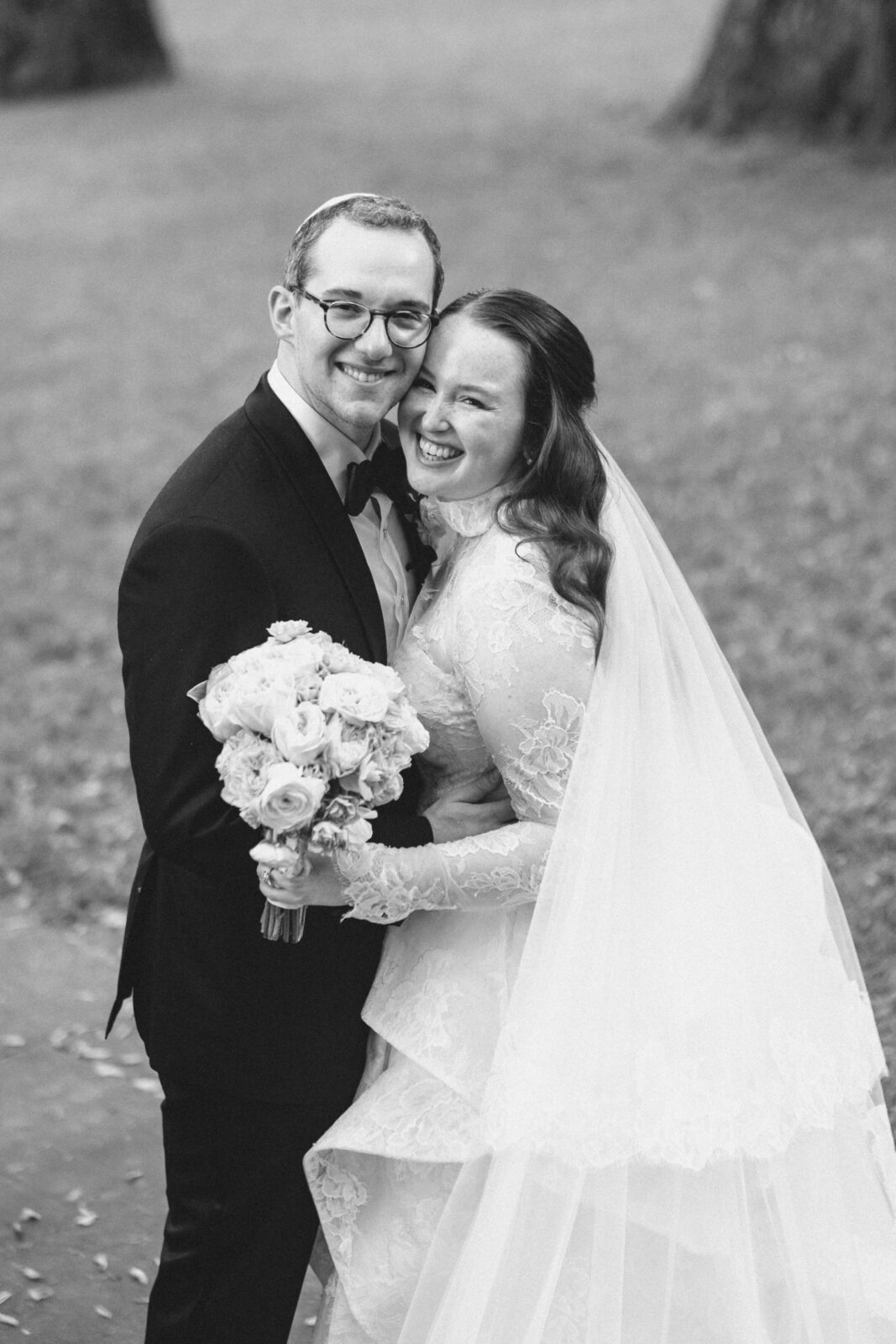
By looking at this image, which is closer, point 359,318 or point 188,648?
point 188,648

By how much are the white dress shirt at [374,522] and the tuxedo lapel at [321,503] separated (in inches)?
1.9

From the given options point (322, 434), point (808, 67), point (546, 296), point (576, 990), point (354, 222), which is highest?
point (808, 67)

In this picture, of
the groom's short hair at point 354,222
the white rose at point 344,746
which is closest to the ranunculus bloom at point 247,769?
the white rose at point 344,746

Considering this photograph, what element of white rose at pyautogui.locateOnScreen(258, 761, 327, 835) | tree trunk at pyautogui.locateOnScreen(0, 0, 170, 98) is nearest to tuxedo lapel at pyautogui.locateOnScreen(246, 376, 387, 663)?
white rose at pyautogui.locateOnScreen(258, 761, 327, 835)

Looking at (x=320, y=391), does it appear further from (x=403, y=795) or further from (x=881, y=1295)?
(x=881, y=1295)

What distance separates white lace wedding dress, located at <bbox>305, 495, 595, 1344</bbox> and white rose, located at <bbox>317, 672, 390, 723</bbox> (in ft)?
1.18

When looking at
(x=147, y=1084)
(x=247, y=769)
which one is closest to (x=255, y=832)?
(x=247, y=769)

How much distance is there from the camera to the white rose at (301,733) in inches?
112

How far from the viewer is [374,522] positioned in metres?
3.65

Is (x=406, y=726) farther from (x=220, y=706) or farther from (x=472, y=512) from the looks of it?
(x=472, y=512)

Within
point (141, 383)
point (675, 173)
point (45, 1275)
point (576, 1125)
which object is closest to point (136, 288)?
point (141, 383)

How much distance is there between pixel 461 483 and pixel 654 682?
611 millimetres

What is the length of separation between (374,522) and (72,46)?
21.1 m

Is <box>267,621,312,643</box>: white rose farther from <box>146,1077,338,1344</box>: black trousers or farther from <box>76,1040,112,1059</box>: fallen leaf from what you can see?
<box>76,1040,112,1059</box>: fallen leaf
